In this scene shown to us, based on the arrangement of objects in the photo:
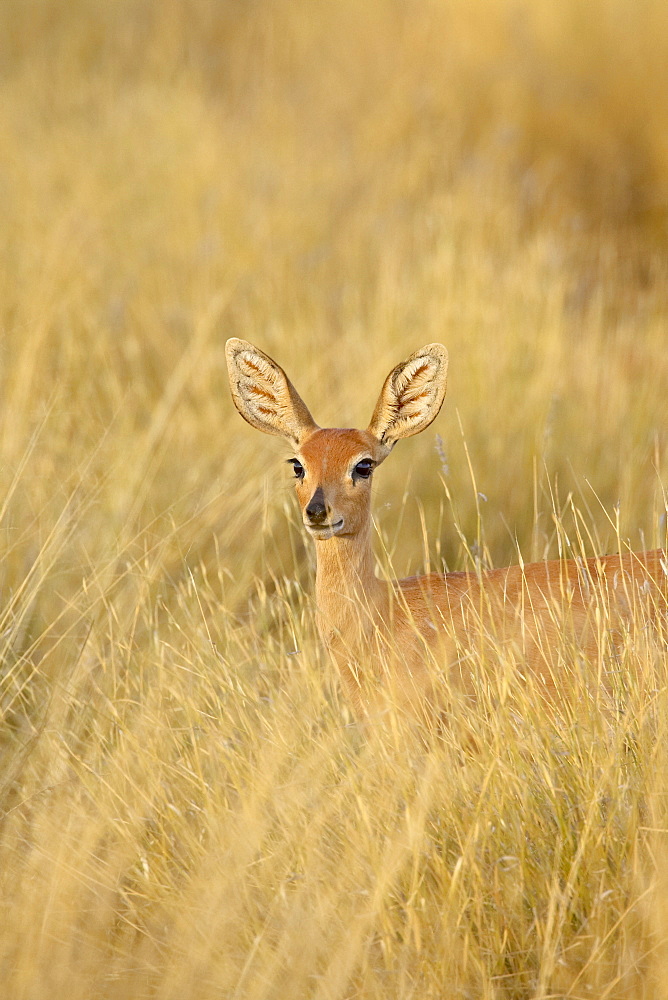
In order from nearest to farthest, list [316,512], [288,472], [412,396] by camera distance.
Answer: [316,512] < [412,396] < [288,472]

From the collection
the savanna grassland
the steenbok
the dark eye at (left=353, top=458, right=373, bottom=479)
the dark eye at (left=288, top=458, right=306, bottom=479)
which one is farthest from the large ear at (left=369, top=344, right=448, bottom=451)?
the savanna grassland

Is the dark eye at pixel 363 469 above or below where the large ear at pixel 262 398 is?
below

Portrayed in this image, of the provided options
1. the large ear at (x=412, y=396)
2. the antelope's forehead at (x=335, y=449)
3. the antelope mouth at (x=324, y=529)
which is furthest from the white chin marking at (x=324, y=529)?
the large ear at (x=412, y=396)

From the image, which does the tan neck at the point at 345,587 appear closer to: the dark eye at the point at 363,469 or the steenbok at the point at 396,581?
the steenbok at the point at 396,581

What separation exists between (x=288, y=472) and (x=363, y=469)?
4.97 feet

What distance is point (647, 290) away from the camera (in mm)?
9172

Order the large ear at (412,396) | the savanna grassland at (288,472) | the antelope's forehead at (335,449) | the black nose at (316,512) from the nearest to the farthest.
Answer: the savanna grassland at (288,472), the black nose at (316,512), the antelope's forehead at (335,449), the large ear at (412,396)

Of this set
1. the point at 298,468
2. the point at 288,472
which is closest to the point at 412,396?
the point at 298,468

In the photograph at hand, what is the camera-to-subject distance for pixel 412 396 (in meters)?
3.92

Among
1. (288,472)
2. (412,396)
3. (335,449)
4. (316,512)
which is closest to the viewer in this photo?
(316,512)

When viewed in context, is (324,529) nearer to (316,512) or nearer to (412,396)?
(316,512)

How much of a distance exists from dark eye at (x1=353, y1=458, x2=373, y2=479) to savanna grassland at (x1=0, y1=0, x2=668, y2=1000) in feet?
0.99

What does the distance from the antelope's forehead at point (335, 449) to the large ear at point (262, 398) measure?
0.14 m

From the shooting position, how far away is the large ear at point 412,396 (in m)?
3.84
